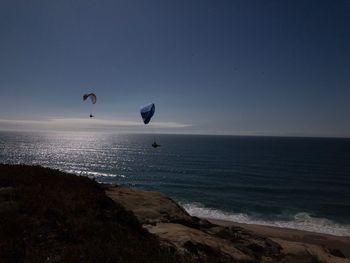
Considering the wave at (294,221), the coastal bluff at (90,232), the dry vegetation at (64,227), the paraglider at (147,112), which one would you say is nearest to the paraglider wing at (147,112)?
the paraglider at (147,112)

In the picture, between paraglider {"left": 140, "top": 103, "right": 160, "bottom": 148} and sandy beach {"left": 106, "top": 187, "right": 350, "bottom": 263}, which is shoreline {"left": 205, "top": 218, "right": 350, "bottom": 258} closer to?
sandy beach {"left": 106, "top": 187, "right": 350, "bottom": 263}

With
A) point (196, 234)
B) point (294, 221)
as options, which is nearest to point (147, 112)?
point (196, 234)

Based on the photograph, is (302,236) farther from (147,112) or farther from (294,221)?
(147,112)

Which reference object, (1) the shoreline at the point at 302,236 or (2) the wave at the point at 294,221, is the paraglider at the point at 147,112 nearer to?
(1) the shoreline at the point at 302,236

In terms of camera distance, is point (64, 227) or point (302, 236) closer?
point (64, 227)

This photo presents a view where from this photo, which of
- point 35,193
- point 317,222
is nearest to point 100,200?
point 35,193
